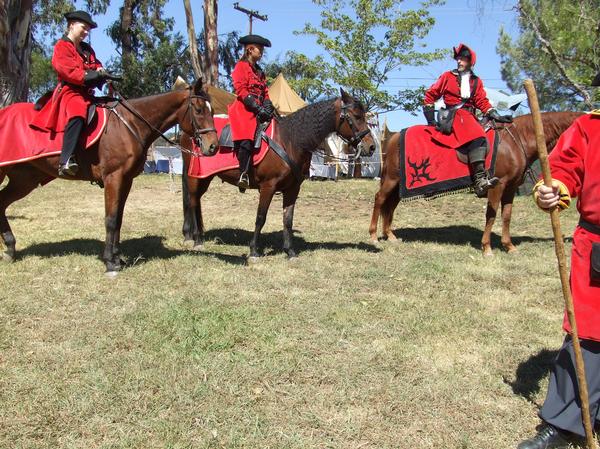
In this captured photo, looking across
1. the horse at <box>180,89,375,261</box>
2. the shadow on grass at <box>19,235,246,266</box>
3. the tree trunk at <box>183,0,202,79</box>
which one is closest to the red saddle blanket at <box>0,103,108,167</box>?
the shadow on grass at <box>19,235,246,266</box>

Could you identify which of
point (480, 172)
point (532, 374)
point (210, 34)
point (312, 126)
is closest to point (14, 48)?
point (210, 34)

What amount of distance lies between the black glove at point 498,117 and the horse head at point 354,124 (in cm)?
217

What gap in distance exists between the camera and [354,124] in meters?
6.61

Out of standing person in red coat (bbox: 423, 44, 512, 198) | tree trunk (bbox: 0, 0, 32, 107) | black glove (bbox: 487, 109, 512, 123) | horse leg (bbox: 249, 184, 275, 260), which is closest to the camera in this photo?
horse leg (bbox: 249, 184, 275, 260)

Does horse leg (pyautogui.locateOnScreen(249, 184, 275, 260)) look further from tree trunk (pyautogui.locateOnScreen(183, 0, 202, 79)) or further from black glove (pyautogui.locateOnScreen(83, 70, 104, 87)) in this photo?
tree trunk (pyautogui.locateOnScreen(183, 0, 202, 79))

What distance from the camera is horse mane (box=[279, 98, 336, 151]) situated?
22.5 ft

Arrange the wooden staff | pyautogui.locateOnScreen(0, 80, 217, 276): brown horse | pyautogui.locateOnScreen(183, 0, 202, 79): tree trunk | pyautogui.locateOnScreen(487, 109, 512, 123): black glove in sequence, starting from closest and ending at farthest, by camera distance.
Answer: the wooden staff, pyautogui.locateOnScreen(0, 80, 217, 276): brown horse, pyautogui.locateOnScreen(487, 109, 512, 123): black glove, pyautogui.locateOnScreen(183, 0, 202, 79): tree trunk

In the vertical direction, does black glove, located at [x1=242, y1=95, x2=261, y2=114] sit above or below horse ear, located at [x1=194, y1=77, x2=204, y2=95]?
below

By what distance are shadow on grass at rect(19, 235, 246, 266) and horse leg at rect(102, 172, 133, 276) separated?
18.6 inches

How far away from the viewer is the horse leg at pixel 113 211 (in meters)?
5.93

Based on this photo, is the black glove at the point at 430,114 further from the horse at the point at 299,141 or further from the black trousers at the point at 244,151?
the black trousers at the point at 244,151

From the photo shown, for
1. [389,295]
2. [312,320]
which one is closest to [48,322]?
[312,320]

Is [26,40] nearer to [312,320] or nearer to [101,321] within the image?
[101,321]

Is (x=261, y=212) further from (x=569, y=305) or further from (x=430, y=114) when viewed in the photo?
(x=569, y=305)
